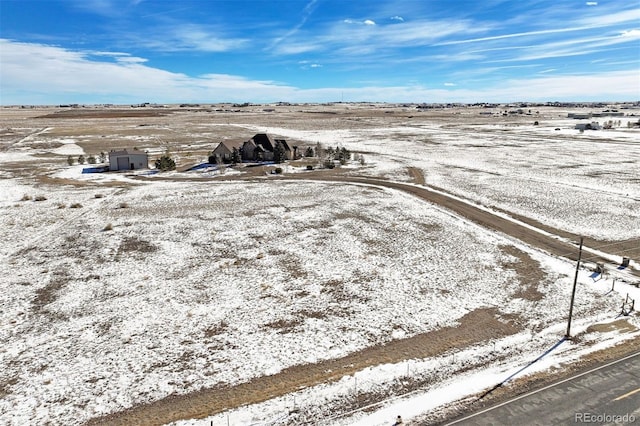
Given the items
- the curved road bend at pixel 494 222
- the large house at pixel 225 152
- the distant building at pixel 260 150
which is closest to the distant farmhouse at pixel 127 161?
the large house at pixel 225 152

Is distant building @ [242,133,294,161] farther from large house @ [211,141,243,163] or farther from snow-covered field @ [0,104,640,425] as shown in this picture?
snow-covered field @ [0,104,640,425]

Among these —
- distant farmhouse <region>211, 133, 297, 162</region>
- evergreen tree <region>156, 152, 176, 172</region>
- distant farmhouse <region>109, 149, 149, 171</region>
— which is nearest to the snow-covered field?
evergreen tree <region>156, 152, 176, 172</region>

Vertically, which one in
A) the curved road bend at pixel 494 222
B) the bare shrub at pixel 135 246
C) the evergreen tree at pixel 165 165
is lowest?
the bare shrub at pixel 135 246

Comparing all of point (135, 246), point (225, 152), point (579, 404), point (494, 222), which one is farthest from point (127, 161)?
point (579, 404)

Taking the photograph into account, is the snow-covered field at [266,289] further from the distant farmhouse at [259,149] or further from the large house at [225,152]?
the distant farmhouse at [259,149]

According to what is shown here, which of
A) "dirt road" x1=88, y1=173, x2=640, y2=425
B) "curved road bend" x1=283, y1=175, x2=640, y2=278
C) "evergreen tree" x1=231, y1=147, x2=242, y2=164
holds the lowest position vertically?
"dirt road" x1=88, y1=173, x2=640, y2=425

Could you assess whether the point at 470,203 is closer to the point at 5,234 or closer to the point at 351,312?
the point at 351,312
